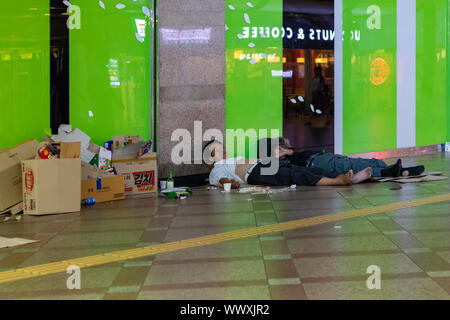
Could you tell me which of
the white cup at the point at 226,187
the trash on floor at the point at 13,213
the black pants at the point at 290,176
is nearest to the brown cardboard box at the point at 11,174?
the trash on floor at the point at 13,213

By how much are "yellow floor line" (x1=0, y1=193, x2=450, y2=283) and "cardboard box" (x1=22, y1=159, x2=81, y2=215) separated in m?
1.59

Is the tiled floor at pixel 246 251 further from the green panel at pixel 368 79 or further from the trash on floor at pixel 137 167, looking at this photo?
the green panel at pixel 368 79

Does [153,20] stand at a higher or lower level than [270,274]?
higher

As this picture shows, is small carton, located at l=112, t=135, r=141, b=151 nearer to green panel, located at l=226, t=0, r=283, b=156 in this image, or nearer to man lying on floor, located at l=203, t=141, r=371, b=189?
man lying on floor, located at l=203, t=141, r=371, b=189

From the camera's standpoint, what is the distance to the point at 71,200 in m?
5.43

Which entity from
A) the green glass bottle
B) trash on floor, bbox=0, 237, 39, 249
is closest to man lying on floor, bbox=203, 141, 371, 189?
the green glass bottle

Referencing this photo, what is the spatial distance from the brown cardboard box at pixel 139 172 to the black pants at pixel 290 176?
44.1 inches

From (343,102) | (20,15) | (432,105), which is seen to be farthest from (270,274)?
(432,105)

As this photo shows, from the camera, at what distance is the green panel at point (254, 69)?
7.77 metres

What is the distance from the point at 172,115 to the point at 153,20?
3.69ft

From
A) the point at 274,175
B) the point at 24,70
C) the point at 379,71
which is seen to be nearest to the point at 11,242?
the point at 24,70
